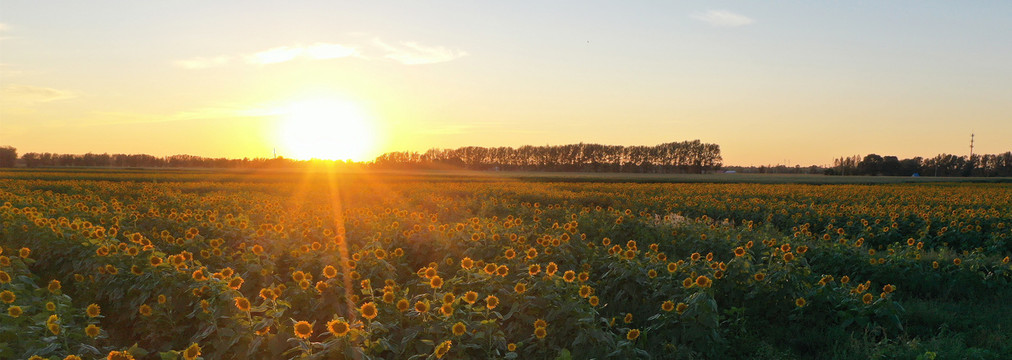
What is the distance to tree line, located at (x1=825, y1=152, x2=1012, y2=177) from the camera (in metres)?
129

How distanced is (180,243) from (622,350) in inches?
287

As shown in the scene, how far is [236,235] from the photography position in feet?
31.0

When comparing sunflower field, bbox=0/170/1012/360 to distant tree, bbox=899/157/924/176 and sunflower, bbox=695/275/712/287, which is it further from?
distant tree, bbox=899/157/924/176

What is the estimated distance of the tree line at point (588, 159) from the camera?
146 metres

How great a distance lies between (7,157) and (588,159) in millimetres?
131484

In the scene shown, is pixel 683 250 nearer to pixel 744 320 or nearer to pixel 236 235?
pixel 744 320

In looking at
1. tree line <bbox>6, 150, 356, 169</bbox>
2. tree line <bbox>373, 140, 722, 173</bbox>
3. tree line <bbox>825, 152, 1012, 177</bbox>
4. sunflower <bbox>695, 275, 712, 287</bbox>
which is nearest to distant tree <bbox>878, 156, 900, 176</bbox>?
tree line <bbox>825, 152, 1012, 177</bbox>

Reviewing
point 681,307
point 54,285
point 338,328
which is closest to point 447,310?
point 338,328

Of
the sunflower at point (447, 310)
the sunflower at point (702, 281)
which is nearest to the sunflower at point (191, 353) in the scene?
the sunflower at point (447, 310)

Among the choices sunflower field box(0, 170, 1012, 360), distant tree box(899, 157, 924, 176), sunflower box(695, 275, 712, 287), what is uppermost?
distant tree box(899, 157, 924, 176)

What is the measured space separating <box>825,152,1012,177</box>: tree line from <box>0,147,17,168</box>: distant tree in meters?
181

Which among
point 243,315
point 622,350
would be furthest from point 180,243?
point 622,350

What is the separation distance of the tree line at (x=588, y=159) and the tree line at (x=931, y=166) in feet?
102

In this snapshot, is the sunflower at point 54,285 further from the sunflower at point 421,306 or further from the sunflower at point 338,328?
the sunflower at point 421,306
